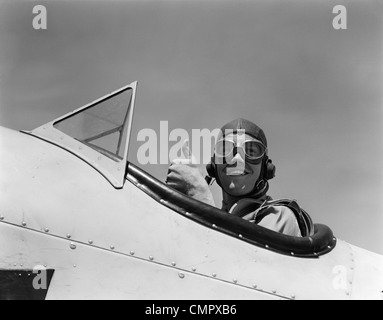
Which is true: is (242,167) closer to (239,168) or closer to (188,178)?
(239,168)

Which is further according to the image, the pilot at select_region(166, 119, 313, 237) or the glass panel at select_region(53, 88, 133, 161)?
the pilot at select_region(166, 119, 313, 237)

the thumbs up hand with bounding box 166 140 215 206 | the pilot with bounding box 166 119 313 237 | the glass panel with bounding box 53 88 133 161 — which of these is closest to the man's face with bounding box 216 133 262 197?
the pilot with bounding box 166 119 313 237

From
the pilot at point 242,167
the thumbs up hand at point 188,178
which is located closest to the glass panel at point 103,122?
the thumbs up hand at point 188,178

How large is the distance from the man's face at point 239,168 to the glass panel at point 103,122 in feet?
4.00

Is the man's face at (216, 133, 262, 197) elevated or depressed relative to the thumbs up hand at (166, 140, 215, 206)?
elevated

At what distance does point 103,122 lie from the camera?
3.00m

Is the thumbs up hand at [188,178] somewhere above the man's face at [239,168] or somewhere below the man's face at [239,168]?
below

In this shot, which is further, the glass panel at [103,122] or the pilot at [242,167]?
the pilot at [242,167]

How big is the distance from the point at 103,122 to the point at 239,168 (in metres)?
1.33

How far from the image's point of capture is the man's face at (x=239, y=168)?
3.95 meters

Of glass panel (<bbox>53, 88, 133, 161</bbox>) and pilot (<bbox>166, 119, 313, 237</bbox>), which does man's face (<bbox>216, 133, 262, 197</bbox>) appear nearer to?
pilot (<bbox>166, 119, 313, 237</bbox>)

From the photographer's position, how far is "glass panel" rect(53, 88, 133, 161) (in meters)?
2.93

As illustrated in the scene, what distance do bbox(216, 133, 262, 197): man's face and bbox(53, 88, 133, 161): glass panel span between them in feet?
4.00

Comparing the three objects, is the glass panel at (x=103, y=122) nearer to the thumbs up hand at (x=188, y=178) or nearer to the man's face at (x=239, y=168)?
the thumbs up hand at (x=188, y=178)
